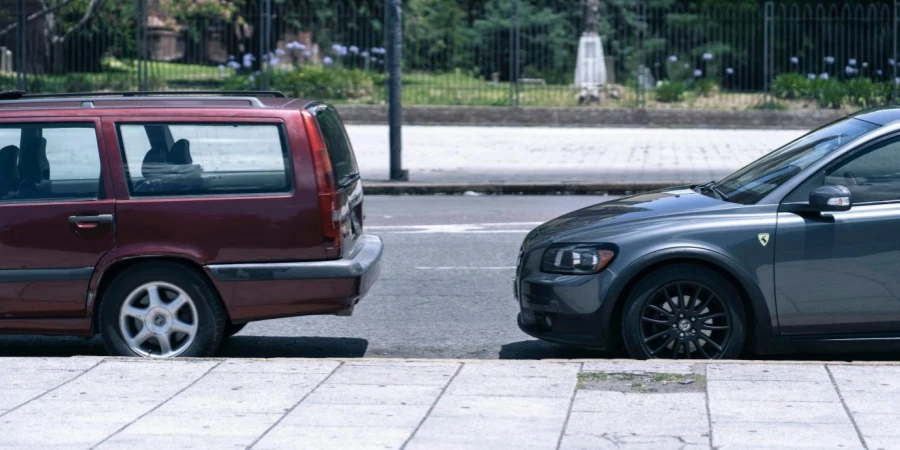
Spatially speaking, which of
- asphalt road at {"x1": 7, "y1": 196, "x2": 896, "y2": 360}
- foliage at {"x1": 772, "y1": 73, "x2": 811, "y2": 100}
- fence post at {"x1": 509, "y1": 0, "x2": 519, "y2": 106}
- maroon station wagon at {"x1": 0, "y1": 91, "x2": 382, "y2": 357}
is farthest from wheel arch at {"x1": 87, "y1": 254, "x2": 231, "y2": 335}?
foliage at {"x1": 772, "y1": 73, "x2": 811, "y2": 100}

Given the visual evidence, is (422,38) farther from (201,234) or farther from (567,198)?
(201,234)

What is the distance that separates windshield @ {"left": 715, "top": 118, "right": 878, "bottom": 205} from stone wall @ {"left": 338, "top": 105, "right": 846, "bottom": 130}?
18867mm

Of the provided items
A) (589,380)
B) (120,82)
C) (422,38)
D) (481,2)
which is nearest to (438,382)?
(589,380)

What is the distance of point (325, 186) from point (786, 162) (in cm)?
272

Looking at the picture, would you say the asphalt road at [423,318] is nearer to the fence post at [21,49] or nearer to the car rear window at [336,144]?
the car rear window at [336,144]

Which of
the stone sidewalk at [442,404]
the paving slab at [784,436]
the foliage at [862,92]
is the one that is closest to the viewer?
the paving slab at [784,436]

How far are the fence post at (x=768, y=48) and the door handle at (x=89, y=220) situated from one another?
21.0 metres

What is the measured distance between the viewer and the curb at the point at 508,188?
56.5ft

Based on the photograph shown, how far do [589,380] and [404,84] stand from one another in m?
23.3

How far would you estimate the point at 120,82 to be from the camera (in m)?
27.6

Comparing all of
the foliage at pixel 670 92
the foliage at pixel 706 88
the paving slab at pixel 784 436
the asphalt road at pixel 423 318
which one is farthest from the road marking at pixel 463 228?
the foliage at pixel 706 88

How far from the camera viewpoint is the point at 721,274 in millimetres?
6957

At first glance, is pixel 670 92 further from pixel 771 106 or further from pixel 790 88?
pixel 790 88

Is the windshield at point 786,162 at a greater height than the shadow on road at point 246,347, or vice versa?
the windshield at point 786,162
